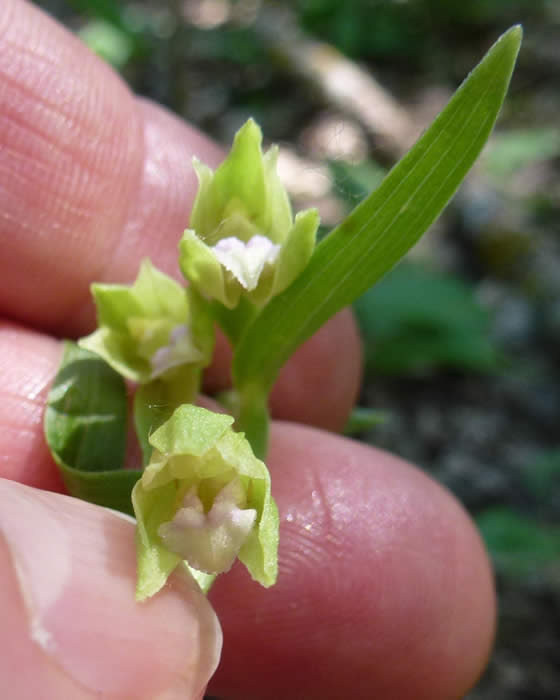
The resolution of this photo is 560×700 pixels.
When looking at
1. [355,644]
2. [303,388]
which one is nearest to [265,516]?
[355,644]

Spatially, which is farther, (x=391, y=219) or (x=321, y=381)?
(x=321, y=381)

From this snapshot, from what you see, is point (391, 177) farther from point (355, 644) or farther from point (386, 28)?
point (386, 28)

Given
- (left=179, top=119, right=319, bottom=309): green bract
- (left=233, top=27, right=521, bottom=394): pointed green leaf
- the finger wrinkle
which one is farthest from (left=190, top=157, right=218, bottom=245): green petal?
the finger wrinkle

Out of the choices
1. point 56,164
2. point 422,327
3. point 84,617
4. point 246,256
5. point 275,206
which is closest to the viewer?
point 84,617

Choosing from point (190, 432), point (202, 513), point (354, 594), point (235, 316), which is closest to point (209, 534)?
point (202, 513)

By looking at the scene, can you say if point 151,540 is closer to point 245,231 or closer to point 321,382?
point 245,231

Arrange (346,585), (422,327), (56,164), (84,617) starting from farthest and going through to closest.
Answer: (422,327)
(56,164)
(346,585)
(84,617)

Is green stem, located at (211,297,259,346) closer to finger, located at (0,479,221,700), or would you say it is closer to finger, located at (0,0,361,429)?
finger, located at (0,479,221,700)
